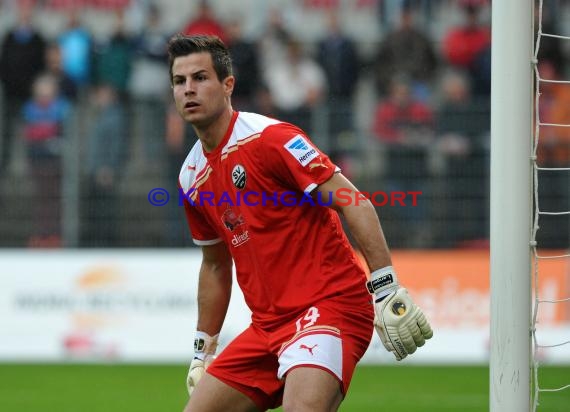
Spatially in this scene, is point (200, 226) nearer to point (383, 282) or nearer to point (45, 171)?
point (383, 282)

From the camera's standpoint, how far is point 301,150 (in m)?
5.17

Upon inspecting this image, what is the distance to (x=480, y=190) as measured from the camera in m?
13.8

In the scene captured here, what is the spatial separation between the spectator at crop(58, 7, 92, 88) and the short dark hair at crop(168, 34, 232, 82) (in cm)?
913

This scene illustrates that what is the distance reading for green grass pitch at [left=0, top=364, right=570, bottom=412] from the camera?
32.7 ft

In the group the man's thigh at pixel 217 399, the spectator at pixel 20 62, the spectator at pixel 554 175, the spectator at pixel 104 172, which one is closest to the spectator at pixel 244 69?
the spectator at pixel 104 172

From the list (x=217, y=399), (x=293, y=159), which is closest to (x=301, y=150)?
(x=293, y=159)

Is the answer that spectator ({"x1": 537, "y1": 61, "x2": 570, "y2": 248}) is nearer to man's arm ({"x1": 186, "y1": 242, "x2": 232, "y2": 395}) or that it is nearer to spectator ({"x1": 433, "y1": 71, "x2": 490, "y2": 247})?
spectator ({"x1": 433, "y1": 71, "x2": 490, "y2": 247})

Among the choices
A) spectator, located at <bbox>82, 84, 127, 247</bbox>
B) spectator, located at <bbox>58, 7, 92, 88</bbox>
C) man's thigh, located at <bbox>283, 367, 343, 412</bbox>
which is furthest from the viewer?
spectator, located at <bbox>58, 7, 92, 88</bbox>

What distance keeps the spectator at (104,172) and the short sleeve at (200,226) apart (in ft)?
26.6

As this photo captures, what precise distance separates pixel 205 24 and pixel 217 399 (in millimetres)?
10054

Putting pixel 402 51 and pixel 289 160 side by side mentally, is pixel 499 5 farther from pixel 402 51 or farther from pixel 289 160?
pixel 402 51

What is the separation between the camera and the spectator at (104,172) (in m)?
13.9

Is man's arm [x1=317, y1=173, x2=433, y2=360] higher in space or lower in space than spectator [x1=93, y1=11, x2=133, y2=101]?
lower

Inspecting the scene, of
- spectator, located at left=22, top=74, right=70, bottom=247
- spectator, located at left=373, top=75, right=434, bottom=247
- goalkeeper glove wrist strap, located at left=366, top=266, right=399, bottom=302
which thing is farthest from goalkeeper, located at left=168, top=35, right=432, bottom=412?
spectator, located at left=22, top=74, right=70, bottom=247
